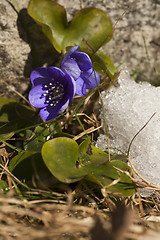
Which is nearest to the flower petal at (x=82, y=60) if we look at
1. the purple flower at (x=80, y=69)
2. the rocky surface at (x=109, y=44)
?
the purple flower at (x=80, y=69)

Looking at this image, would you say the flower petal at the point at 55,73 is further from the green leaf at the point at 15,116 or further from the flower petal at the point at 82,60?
the green leaf at the point at 15,116

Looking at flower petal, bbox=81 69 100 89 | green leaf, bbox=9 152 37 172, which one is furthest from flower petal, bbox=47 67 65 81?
green leaf, bbox=9 152 37 172

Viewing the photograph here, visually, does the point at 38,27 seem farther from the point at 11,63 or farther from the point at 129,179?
the point at 129,179

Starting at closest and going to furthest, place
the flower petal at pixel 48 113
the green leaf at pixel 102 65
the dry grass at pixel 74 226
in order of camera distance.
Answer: the dry grass at pixel 74 226, the flower petal at pixel 48 113, the green leaf at pixel 102 65

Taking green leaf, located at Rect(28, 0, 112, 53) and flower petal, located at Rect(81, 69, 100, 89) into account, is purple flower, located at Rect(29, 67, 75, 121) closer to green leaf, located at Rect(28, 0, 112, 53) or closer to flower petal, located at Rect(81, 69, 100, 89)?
flower petal, located at Rect(81, 69, 100, 89)

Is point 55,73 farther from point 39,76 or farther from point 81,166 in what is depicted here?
point 81,166

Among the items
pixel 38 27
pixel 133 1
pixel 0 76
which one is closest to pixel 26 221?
pixel 0 76
